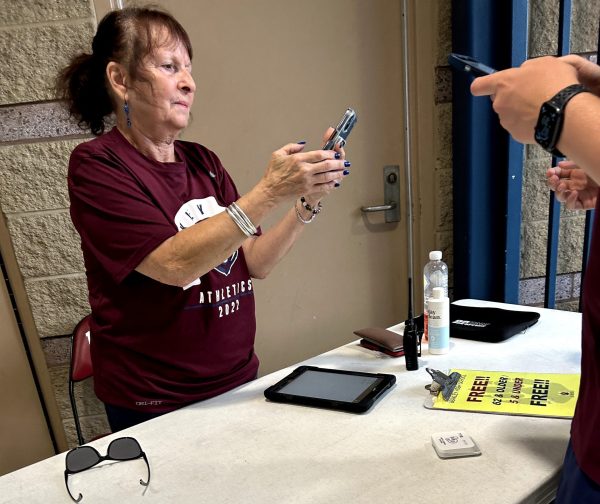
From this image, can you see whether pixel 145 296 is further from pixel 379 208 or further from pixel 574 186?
Result: pixel 379 208

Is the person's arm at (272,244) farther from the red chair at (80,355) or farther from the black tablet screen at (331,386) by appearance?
the red chair at (80,355)

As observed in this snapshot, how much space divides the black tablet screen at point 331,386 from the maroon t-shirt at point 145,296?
21 centimetres

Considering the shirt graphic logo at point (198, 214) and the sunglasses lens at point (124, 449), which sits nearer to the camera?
the sunglasses lens at point (124, 449)

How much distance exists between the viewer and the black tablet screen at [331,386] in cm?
111

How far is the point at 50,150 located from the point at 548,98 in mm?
1668

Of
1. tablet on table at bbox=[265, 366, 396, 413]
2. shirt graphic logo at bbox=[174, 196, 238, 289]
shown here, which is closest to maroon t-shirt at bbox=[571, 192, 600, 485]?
tablet on table at bbox=[265, 366, 396, 413]

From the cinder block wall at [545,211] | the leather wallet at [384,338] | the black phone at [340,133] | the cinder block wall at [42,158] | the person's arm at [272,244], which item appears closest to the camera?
the black phone at [340,133]

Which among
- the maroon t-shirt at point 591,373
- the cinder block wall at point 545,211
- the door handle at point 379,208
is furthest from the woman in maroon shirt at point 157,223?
the cinder block wall at point 545,211

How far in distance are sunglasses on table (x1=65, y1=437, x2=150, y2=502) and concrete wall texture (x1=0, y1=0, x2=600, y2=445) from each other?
3.29 feet

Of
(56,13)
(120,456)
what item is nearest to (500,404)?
(120,456)

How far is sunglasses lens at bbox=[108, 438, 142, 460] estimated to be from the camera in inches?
37.1

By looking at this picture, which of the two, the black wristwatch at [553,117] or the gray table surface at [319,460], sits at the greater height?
the black wristwatch at [553,117]

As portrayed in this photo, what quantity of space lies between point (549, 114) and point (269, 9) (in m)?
1.70

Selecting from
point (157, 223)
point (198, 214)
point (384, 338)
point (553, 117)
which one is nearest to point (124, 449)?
point (157, 223)
